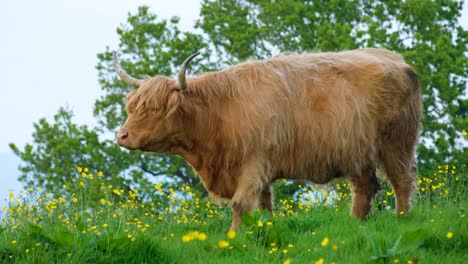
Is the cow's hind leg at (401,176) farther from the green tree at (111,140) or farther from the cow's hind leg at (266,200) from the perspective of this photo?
the green tree at (111,140)

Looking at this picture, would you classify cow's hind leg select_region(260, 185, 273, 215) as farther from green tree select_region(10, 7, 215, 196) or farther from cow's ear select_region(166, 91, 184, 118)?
green tree select_region(10, 7, 215, 196)

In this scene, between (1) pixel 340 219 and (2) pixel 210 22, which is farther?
(2) pixel 210 22

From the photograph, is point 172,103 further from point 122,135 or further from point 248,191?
point 248,191

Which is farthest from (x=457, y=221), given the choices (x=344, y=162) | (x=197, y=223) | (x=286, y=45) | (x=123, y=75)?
(x=286, y=45)

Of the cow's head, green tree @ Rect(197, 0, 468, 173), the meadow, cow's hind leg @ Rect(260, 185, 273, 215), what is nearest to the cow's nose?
the cow's head

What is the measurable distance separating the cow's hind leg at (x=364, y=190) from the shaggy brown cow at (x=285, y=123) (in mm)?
12

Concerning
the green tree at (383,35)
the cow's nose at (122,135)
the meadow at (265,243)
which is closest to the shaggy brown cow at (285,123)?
the cow's nose at (122,135)

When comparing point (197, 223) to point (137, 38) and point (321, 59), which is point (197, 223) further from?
point (137, 38)

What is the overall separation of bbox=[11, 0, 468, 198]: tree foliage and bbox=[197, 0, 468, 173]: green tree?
0.04 metres

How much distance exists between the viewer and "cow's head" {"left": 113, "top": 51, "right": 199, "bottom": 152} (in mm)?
8078

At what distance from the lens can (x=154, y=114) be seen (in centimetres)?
812

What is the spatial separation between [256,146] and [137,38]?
2216cm

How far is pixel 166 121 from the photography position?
26.8ft

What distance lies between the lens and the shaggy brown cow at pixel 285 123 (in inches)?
320
